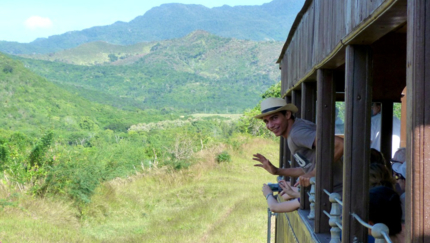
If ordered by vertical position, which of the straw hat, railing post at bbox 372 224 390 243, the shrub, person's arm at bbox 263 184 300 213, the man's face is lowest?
the shrub

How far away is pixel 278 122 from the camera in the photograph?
4.29 metres

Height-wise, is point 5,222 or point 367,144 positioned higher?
point 367,144

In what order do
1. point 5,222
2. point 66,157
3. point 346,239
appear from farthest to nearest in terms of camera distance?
point 66,157 < point 5,222 < point 346,239

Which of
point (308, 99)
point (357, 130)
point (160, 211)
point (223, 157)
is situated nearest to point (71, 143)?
point (223, 157)

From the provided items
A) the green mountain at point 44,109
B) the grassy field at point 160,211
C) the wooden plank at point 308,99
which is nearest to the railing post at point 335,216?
the wooden plank at point 308,99

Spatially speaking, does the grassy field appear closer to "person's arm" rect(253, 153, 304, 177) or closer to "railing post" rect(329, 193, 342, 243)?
"person's arm" rect(253, 153, 304, 177)

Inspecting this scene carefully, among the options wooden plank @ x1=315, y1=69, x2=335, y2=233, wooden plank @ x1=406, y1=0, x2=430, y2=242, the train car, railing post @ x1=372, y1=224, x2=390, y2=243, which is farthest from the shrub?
wooden plank @ x1=406, y1=0, x2=430, y2=242

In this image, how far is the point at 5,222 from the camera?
11148mm

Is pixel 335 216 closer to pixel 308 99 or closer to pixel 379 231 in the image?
pixel 379 231

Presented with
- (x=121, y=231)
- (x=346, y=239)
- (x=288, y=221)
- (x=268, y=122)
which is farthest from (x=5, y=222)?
(x=346, y=239)

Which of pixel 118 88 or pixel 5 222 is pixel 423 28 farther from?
pixel 118 88

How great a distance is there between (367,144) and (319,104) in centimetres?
113

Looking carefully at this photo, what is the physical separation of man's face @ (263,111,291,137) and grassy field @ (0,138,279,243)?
23.3 feet

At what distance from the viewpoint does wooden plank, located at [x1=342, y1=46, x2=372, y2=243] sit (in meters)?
2.75
